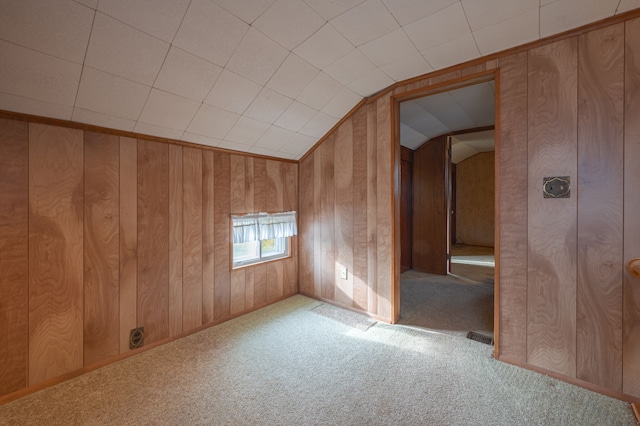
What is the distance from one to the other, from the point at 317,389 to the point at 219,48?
242 centimetres

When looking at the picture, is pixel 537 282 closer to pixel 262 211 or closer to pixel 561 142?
pixel 561 142

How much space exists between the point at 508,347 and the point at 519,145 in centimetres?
157

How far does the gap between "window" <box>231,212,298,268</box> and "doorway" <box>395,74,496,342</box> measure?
148cm

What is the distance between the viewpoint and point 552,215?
1.86m

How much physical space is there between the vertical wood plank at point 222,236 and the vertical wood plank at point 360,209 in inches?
55.8

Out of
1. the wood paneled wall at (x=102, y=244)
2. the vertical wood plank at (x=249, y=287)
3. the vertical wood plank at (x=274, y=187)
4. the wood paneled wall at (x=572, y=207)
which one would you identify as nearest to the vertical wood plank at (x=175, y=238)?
the wood paneled wall at (x=102, y=244)

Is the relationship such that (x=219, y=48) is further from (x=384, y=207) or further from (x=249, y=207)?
(x=384, y=207)

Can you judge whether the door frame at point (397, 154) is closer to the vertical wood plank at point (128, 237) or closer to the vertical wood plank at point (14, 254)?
the vertical wood plank at point (128, 237)

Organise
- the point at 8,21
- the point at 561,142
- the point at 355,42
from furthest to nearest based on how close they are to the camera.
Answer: the point at 355,42
the point at 561,142
the point at 8,21

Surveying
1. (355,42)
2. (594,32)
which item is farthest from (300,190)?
(594,32)

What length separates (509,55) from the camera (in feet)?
6.59

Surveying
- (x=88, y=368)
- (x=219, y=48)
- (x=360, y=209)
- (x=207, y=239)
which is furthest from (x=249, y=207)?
(x=88, y=368)

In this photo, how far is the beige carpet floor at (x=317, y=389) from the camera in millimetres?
1531

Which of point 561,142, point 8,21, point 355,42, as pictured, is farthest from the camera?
point 355,42
